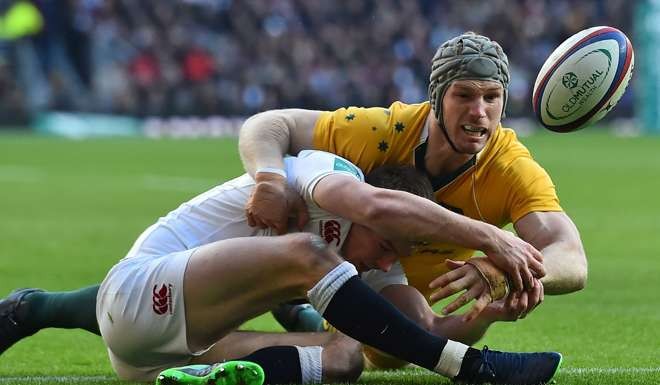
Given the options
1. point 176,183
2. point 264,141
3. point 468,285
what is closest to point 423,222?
point 468,285

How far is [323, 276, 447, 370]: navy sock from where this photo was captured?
208 inches

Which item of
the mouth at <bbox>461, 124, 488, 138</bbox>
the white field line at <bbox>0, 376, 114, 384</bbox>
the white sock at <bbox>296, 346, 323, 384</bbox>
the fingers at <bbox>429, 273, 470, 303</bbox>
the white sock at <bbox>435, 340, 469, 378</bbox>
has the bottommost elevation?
the white field line at <bbox>0, 376, 114, 384</bbox>

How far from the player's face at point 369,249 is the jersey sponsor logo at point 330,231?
5cm

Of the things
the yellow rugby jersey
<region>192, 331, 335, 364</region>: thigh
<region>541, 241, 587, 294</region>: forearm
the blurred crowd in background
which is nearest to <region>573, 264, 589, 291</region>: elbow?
<region>541, 241, 587, 294</region>: forearm

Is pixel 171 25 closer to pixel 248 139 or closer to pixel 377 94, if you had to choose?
pixel 377 94

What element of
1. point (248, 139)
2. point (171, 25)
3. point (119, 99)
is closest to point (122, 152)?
point (119, 99)

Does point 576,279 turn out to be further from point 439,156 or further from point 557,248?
point 439,156

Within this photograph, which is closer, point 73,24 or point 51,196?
point 51,196

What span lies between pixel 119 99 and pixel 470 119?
2568 centimetres

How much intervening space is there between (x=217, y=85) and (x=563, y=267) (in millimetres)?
26861

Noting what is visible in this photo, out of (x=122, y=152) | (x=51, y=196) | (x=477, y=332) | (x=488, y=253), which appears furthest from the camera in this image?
(x=122, y=152)

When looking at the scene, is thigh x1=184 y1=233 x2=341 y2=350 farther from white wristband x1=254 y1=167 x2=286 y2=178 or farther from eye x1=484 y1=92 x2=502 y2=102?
eye x1=484 y1=92 x2=502 y2=102

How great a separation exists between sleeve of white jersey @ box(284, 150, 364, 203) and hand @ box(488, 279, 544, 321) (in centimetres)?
78

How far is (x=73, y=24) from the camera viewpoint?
31.6 metres
